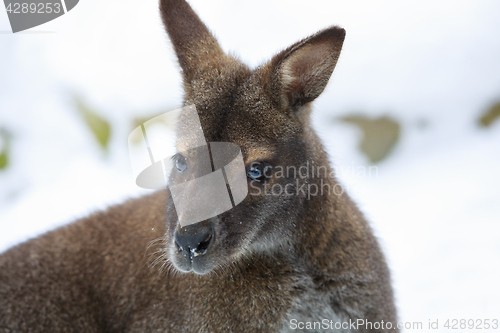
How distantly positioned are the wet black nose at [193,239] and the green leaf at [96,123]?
4.52 m

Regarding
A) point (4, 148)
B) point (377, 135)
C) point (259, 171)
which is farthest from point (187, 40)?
point (4, 148)

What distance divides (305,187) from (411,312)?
2.19 metres

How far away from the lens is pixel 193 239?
3.18 metres

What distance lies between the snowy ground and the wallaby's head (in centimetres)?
324

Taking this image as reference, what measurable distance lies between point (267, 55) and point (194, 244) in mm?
4324

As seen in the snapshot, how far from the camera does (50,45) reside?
25.1 feet

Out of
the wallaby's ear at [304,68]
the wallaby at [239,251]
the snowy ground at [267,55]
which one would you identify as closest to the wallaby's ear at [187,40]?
the wallaby at [239,251]

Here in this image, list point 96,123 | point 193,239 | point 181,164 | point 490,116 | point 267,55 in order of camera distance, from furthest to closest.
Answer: point 96,123 → point 490,116 → point 267,55 → point 181,164 → point 193,239

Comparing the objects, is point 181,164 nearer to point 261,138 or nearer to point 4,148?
point 261,138

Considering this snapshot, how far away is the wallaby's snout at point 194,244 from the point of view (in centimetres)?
318

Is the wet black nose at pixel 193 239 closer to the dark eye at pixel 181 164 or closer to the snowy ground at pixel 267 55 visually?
the dark eye at pixel 181 164

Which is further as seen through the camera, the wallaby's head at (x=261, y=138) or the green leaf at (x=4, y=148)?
the green leaf at (x=4, y=148)

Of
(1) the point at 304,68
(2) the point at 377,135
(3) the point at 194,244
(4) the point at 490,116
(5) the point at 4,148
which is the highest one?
(1) the point at 304,68

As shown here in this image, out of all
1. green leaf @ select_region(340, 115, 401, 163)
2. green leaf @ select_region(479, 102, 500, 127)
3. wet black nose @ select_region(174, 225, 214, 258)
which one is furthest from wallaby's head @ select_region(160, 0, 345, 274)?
green leaf @ select_region(479, 102, 500, 127)
